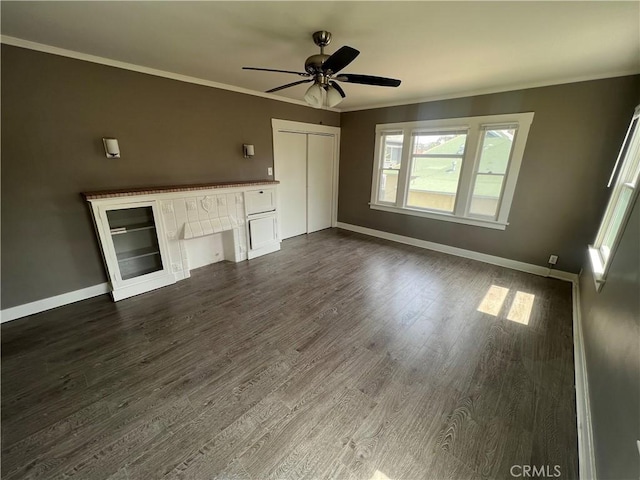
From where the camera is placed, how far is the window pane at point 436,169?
4188 millimetres

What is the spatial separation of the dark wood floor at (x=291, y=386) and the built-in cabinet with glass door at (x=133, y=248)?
0.22 meters

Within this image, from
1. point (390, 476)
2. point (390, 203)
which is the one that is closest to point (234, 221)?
point (390, 203)

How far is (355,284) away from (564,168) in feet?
10.2

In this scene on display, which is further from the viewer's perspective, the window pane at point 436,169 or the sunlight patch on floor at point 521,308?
the window pane at point 436,169

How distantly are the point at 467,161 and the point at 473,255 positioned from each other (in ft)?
5.05

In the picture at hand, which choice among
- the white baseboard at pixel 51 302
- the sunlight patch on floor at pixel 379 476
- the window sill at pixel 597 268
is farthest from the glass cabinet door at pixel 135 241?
the window sill at pixel 597 268

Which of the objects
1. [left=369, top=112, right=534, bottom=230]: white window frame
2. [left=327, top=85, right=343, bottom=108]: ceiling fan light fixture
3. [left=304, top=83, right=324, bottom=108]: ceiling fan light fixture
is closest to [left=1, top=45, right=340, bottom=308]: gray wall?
[left=304, top=83, right=324, bottom=108]: ceiling fan light fixture

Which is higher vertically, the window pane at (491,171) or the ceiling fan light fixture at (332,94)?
the ceiling fan light fixture at (332,94)

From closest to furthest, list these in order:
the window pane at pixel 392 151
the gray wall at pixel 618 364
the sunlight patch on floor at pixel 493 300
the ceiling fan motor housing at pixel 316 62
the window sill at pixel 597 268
A: the gray wall at pixel 618 364
the ceiling fan motor housing at pixel 316 62
the window sill at pixel 597 268
the sunlight patch on floor at pixel 493 300
the window pane at pixel 392 151

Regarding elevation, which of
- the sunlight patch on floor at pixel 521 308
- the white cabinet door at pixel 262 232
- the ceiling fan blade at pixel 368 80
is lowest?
the sunlight patch on floor at pixel 521 308

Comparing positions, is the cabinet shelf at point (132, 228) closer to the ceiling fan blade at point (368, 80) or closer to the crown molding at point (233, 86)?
the crown molding at point (233, 86)

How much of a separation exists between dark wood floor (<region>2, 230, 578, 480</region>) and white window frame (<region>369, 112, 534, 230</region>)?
1382 millimetres

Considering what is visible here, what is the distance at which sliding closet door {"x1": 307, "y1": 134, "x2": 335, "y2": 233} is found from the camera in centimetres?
521

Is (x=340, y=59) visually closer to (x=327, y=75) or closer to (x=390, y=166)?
(x=327, y=75)
